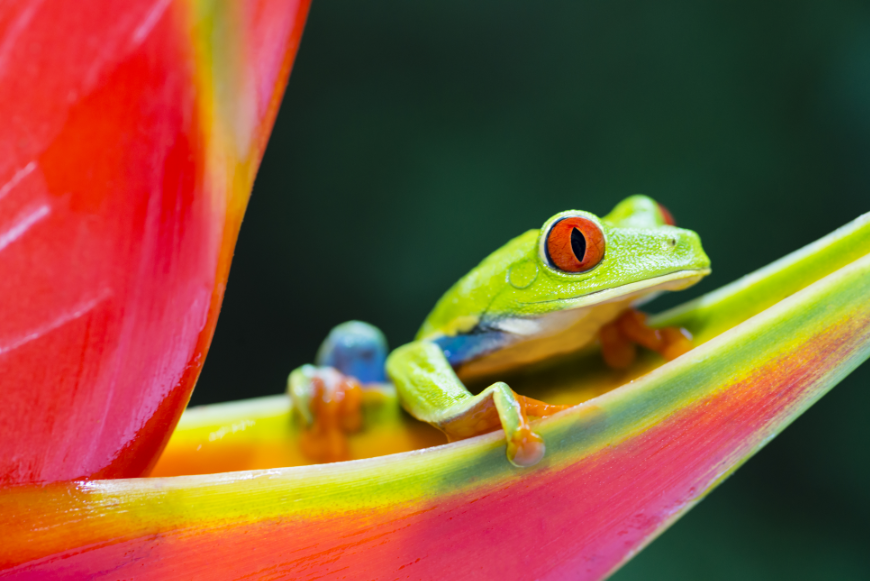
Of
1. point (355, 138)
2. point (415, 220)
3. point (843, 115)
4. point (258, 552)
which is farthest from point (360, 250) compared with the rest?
point (258, 552)

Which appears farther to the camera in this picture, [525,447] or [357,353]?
[357,353]

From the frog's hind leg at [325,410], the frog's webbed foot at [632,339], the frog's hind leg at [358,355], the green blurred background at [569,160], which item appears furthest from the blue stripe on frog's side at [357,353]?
the green blurred background at [569,160]

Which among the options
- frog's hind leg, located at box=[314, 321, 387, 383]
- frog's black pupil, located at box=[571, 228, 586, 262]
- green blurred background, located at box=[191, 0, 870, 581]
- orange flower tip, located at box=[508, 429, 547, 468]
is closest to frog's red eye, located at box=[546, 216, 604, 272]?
frog's black pupil, located at box=[571, 228, 586, 262]

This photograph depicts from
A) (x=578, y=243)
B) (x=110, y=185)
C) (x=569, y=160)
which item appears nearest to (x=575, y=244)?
(x=578, y=243)

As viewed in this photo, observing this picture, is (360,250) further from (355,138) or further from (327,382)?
(327,382)

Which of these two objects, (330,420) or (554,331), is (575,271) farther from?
(330,420)

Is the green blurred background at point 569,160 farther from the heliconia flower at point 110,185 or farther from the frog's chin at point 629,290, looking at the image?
the heliconia flower at point 110,185
